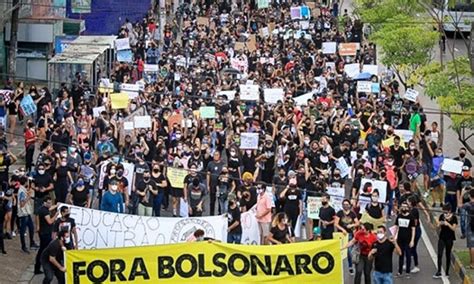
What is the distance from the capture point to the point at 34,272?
920 inches

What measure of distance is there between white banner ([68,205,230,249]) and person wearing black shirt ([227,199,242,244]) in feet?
2.44

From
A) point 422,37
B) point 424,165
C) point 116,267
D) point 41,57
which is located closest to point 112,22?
point 41,57

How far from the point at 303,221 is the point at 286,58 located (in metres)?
15.4

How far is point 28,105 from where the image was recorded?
32.7 m

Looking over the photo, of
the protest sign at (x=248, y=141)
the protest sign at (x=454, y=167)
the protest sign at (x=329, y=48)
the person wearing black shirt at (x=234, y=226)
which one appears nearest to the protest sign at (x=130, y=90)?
the protest sign at (x=248, y=141)

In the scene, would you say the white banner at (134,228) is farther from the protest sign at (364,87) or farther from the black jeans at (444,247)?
the protest sign at (364,87)

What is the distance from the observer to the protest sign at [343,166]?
89.4ft

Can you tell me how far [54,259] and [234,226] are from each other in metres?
3.71

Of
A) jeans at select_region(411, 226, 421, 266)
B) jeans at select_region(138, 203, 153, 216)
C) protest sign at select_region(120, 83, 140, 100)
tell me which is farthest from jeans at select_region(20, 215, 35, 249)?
protest sign at select_region(120, 83, 140, 100)

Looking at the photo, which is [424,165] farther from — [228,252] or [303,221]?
[228,252]

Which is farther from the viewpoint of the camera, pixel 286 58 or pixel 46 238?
pixel 286 58

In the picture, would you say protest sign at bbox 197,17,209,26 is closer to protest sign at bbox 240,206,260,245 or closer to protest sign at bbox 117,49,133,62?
protest sign at bbox 117,49,133,62

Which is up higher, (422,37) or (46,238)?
(422,37)

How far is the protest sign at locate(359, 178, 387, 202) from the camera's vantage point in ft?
82.0
